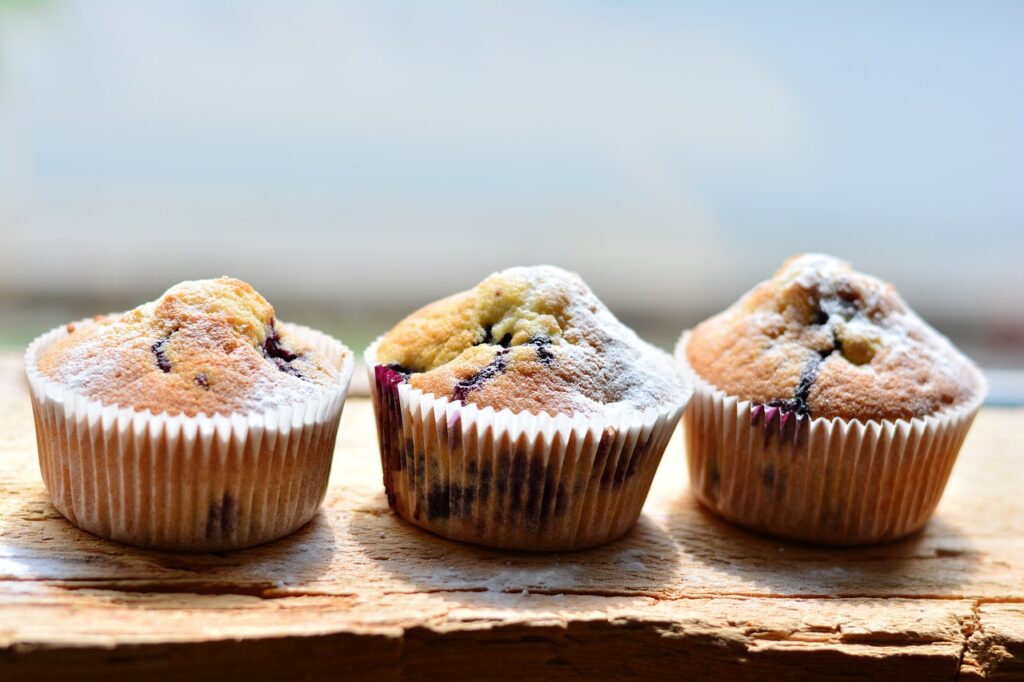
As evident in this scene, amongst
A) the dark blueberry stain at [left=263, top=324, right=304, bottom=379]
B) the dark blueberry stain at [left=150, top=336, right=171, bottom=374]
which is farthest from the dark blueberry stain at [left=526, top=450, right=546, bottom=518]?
the dark blueberry stain at [left=150, top=336, right=171, bottom=374]

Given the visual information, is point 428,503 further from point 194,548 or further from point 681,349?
point 681,349

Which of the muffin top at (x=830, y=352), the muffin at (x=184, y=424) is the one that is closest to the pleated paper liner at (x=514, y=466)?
the muffin at (x=184, y=424)

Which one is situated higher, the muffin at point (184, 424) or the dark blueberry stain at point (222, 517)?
the muffin at point (184, 424)

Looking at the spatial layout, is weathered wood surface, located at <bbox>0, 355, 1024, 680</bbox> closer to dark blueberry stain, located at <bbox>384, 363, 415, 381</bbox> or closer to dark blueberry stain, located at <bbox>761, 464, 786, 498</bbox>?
dark blueberry stain, located at <bbox>761, 464, 786, 498</bbox>

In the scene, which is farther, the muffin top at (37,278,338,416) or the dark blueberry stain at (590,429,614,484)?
the dark blueberry stain at (590,429,614,484)

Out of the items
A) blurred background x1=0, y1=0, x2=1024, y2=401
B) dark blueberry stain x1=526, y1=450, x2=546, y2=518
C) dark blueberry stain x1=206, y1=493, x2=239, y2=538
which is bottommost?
dark blueberry stain x1=206, y1=493, x2=239, y2=538

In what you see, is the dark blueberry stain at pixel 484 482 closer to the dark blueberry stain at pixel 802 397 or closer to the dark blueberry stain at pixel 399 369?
the dark blueberry stain at pixel 399 369

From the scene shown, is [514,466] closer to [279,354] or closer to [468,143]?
[279,354]

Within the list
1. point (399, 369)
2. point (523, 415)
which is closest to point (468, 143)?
point (399, 369)
